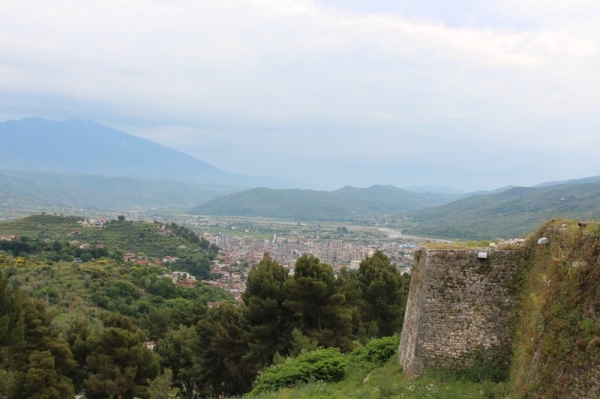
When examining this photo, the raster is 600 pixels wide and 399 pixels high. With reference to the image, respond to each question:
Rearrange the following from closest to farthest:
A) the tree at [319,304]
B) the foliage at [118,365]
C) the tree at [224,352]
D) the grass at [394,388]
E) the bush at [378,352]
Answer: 1. the grass at [394,388]
2. the bush at [378,352]
3. the tree at [319,304]
4. the foliage at [118,365]
5. the tree at [224,352]

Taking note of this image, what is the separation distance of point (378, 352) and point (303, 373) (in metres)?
2.68

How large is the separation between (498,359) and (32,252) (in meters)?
68.2

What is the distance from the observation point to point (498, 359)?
30.4 feet

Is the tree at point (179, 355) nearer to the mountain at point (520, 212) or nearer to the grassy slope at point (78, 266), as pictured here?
the grassy slope at point (78, 266)

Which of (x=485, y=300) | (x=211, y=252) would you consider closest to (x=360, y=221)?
(x=211, y=252)

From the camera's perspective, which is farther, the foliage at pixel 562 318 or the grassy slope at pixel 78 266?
the grassy slope at pixel 78 266

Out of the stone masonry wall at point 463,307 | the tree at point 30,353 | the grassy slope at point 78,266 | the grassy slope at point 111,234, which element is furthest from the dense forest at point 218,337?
the grassy slope at point 111,234

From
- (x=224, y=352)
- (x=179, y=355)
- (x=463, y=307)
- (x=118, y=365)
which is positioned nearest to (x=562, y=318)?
(x=463, y=307)

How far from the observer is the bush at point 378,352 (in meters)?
12.9

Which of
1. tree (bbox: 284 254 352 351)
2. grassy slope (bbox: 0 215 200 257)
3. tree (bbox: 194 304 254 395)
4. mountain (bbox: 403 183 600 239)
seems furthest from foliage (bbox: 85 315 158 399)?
grassy slope (bbox: 0 215 200 257)

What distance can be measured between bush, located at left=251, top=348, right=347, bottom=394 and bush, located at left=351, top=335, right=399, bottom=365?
105cm

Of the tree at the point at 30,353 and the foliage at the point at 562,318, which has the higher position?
the foliage at the point at 562,318

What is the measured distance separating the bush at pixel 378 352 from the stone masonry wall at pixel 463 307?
311 centimetres

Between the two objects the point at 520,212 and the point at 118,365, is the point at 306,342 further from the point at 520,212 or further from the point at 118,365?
the point at 520,212
